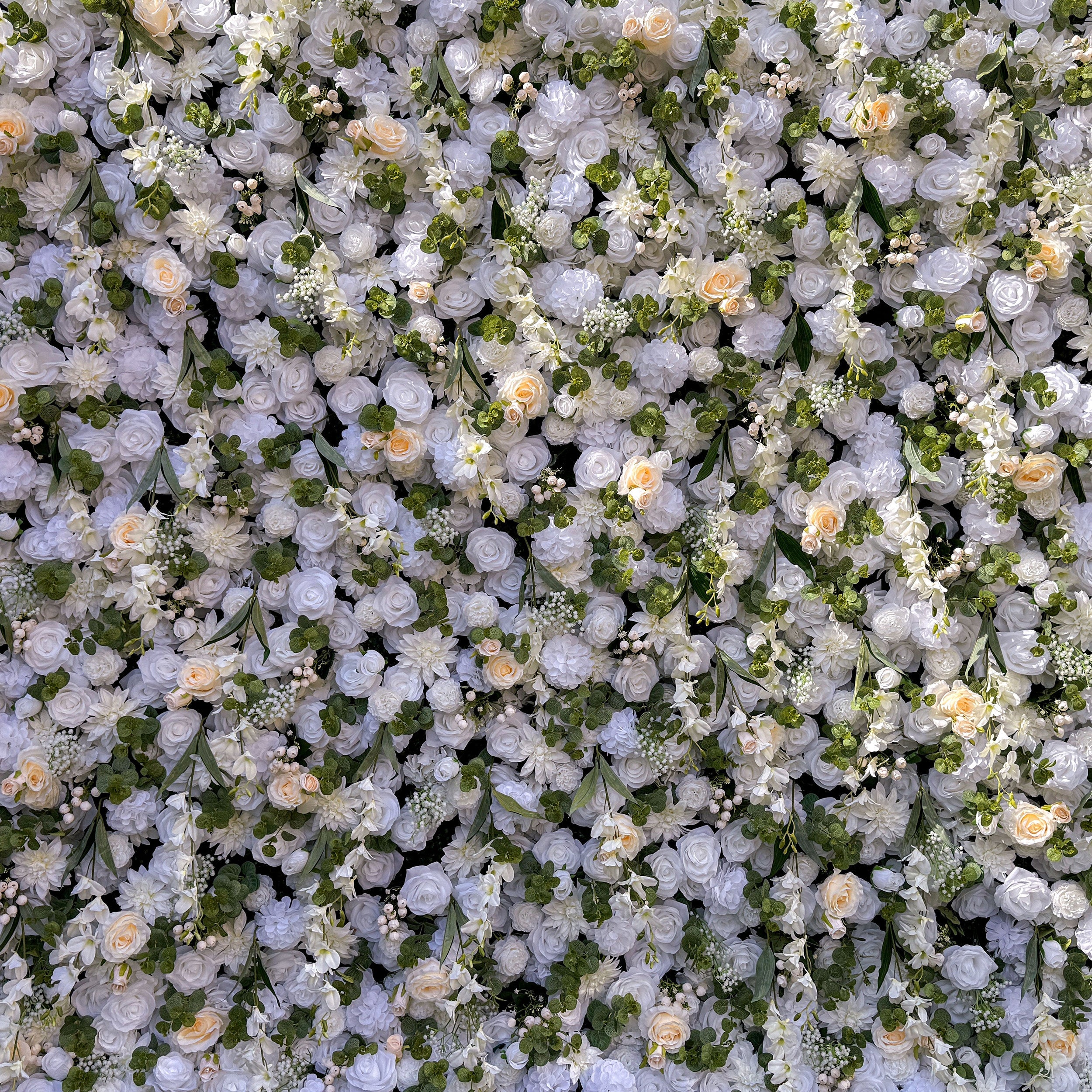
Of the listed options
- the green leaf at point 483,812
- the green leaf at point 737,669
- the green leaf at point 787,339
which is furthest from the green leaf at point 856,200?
the green leaf at point 483,812

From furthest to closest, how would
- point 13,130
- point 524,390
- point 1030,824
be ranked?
A: point 1030,824, point 524,390, point 13,130

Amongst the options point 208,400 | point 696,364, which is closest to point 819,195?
point 696,364

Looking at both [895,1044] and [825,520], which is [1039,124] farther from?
[895,1044]

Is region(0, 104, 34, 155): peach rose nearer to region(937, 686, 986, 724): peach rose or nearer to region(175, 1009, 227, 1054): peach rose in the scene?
region(175, 1009, 227, 1054): peach rose

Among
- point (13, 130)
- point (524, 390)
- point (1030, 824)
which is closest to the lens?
point (13, 130)

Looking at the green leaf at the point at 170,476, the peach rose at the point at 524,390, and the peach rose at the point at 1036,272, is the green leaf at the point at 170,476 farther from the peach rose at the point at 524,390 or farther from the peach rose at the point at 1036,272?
the peach rose at the point at 1036,272

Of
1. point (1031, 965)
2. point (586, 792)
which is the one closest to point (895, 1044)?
point (1031, 965)
